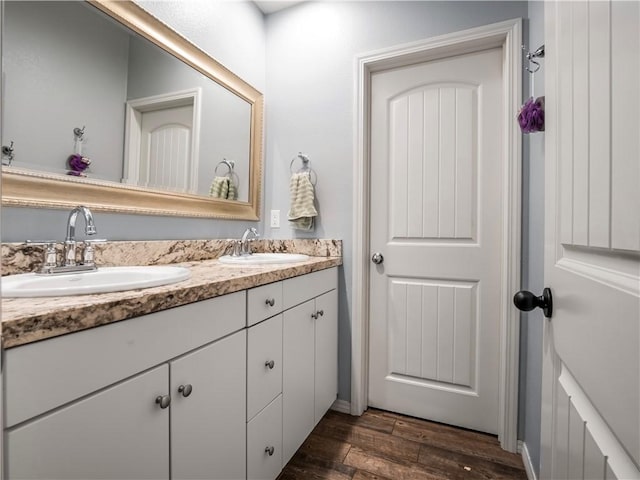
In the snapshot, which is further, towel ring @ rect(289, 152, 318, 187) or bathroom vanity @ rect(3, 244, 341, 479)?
towel ring @ rect(289, 152, 318, 187)

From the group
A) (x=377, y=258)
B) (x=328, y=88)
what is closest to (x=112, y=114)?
(x=328, y=88)

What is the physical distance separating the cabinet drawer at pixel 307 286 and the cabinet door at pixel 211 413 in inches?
11.7

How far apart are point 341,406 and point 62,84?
1910 millimetres

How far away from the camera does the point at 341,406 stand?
1861 mm

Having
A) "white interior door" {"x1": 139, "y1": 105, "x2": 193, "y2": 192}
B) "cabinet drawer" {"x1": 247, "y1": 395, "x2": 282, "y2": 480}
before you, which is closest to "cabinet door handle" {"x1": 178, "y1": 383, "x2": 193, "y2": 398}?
"cabinet drawer" {"x1": 247, "y1": 395, "x2": 282, "y2": 480}

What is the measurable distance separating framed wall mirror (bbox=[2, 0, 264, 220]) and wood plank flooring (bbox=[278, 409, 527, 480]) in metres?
1.24

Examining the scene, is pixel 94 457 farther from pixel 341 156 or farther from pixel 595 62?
pixel 341 156

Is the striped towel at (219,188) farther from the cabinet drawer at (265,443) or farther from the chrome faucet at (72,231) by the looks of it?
the cabinet drawer at (265,443)

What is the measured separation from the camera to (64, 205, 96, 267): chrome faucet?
1.00 meters

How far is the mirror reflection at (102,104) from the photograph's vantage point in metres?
1.02

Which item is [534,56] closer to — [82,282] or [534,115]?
[534,115]

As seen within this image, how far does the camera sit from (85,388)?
63 centimetres

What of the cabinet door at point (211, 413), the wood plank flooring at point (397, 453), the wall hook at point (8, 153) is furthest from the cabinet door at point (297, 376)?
the wall hook at point (8, 153)

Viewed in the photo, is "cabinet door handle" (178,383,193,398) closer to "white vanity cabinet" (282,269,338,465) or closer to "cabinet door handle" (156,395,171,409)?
"cabinet door handle" (156,395,171,409)
